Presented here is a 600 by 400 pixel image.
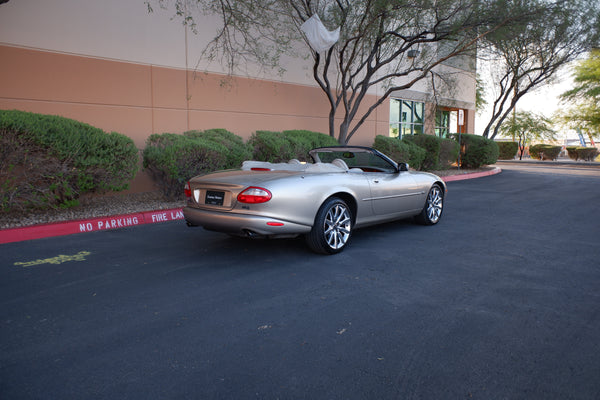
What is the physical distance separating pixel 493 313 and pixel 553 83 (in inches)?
1023

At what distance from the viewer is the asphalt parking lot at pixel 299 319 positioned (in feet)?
8.75

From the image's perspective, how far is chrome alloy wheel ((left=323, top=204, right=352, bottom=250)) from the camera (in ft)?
18.1

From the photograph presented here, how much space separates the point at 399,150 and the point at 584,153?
25322 millimetres

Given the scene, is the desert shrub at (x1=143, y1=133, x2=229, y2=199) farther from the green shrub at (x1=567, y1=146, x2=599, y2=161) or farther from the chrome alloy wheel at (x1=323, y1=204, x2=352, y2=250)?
the green shrub at (x1=567, y1=146, x2=599, y2=161)

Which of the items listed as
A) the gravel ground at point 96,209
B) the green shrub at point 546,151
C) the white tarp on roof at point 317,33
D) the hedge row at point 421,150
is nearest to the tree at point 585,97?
the green shrub at point 546,151

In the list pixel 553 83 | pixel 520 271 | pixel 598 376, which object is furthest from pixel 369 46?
pixel 553 83

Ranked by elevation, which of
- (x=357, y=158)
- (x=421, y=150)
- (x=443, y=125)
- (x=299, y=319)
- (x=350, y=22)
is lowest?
(x=299, y=319)

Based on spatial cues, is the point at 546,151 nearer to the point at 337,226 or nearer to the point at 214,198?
the point at 337,226

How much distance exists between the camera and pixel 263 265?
203 inches

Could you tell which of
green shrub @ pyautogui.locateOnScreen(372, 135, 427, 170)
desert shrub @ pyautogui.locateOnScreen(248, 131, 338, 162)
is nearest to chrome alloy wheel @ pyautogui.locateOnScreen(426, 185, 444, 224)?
desert shrub @ pyautogui.locateOnScreen(248, 131, 338, 162)

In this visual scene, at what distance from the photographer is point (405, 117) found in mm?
22109

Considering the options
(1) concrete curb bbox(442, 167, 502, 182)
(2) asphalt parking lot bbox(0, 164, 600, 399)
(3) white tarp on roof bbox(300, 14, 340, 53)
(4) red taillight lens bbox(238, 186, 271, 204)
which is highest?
(3) white tarp on roof bbox(300, 14, 340, 53)

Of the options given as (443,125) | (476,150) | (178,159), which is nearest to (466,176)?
(476,150)

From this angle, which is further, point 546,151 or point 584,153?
point 546,151
